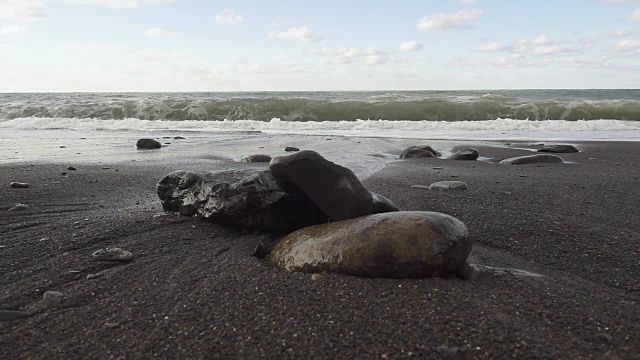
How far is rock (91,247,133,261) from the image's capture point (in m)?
2.62

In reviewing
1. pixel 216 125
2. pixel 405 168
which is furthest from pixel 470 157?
pixel 216 125

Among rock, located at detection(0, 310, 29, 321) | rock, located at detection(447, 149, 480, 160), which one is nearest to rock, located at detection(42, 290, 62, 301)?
rock, located at detection(0, 310, 29, 321)

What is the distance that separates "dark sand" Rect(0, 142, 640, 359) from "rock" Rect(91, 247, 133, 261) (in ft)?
0.20

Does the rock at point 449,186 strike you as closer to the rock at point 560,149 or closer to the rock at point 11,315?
the rock at point 11,315

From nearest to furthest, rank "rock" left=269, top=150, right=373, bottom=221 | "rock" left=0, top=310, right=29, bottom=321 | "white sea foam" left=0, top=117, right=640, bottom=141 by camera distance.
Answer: "rock" left=0, top=310, right=29, bottom=321 → "rock" left=269, top=150, right=373, bottom=221 → "white sea foam" left=0, top=117, right=640, bottom=141

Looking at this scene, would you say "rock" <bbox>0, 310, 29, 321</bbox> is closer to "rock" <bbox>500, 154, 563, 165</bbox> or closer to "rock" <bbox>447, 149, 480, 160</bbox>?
"rock" <bbox>500, 154, 563, 165</bbox>

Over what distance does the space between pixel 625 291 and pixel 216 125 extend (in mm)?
15117

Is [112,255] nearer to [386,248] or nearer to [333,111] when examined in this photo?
[386,248]

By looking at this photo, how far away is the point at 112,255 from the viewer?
8.68 ft

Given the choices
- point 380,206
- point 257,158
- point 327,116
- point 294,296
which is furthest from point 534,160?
point 327,116

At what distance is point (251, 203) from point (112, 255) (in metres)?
0.87

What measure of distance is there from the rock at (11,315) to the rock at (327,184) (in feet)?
5.14

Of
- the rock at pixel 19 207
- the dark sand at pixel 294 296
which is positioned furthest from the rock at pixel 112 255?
the rock at pixel 19 207

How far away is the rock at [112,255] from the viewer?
2.62 m
